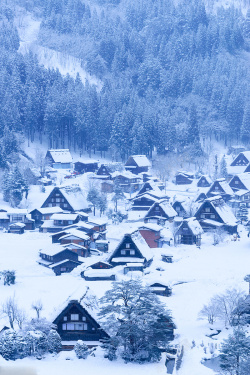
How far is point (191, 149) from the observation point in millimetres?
80438

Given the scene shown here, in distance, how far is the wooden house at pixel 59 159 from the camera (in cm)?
7312

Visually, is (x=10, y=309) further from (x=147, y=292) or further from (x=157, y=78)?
(x=157, y=78)

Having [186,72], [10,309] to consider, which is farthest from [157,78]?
[10,309]

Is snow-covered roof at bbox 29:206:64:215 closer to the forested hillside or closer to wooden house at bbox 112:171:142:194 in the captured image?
wooden house at bbox 112:171:142:194

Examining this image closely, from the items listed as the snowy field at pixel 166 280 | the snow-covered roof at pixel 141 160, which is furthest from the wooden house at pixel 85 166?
the snowy field at pixel 166 280

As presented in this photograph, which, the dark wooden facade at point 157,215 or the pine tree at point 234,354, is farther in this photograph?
the dark wooden facade at point 157,215

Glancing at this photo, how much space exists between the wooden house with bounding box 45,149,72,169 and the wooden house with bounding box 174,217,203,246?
28.5 meters

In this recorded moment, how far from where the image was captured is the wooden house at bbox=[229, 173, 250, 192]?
6906 centimetres

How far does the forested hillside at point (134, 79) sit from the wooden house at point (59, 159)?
5299 mm

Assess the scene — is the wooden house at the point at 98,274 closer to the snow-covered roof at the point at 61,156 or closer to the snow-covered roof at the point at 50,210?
the snow-covered roof at the point at 50,210

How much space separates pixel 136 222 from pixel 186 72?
53.0 meters

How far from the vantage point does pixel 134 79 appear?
350ft

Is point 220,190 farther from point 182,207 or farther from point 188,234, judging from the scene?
point 188,234

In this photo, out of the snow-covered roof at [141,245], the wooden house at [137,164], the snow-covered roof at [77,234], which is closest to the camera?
the snow-covered roof at [141,245]
